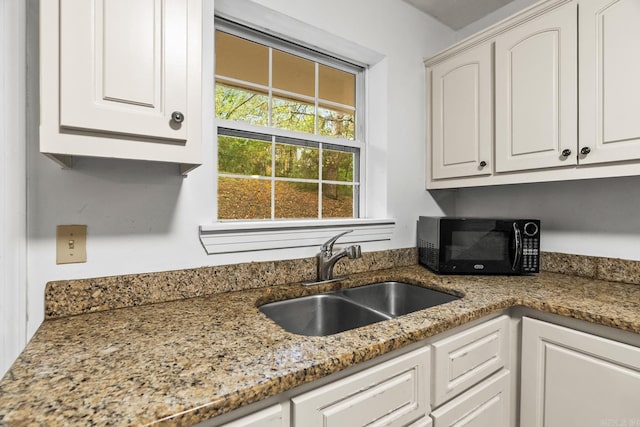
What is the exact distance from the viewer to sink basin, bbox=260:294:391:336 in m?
1.26

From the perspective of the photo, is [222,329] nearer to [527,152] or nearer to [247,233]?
[247,233]

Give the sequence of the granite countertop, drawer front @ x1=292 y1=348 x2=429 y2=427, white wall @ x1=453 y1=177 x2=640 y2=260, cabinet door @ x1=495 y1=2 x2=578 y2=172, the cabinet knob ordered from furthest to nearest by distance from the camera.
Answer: white wall @ x1=453 y1=177 x2=640 y2=260
cabinet door @ x1=495 y1=2 x2=578 y2=172
the cabinet knob
drawer front @ x1=292 y1=348 x2=429 y2=427
the granite countertop

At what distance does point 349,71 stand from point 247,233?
1.16 m

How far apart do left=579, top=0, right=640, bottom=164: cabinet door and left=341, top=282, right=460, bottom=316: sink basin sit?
0.89 m

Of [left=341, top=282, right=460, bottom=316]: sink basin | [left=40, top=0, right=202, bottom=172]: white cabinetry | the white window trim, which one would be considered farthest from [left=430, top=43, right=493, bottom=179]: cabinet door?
[left=40, top=0, right=202, bottom=172]: white cabinetry

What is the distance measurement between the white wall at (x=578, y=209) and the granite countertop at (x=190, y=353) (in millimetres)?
392

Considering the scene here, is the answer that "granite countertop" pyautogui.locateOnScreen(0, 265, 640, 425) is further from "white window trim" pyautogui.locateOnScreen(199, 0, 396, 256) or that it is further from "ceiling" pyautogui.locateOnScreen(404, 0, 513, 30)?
"ceiling" pyautogui.locateOnScreen(404, 0, 513, 30)

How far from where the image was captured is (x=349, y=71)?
1843 mm

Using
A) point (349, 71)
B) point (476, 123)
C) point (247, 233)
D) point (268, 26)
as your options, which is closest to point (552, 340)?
point (476, 123)

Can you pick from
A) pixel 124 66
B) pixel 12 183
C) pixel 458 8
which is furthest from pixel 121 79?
pixel 458 8

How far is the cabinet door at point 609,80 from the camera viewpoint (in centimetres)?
120

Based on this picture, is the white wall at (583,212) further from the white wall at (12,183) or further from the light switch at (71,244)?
the white wall at (12,183)

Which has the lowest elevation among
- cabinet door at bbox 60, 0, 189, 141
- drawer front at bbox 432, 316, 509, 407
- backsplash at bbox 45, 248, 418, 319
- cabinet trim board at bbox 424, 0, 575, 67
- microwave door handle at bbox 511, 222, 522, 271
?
drawer front at bbox 432, 316, 509, 407

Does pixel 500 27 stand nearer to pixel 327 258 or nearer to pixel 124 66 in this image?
pixel 327 258
